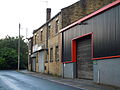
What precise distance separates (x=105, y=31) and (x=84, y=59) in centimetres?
505

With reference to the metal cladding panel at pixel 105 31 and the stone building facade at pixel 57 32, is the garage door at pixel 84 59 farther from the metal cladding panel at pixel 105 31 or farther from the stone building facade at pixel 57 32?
the stone building facade at pixel 57 32

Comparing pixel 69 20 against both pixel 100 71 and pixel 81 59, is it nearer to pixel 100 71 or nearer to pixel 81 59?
pixel 81 59

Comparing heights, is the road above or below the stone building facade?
below

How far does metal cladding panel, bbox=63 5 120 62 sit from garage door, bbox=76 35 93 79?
0.93 meters

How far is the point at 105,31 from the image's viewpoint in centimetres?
1662

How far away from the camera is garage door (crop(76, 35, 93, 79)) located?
20.0m

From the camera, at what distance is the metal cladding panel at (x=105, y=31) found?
49.9ft

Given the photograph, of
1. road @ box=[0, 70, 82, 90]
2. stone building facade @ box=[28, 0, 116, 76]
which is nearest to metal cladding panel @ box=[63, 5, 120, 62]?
road @ box=[0, 70, 82, 90]

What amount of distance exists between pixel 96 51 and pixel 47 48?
16455 mm

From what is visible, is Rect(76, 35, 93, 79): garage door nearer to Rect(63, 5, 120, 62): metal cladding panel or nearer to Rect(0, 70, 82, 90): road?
Rect(63, 5, 120, 62): metal cladding panel

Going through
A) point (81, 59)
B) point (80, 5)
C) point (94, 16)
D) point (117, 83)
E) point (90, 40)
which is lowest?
point (117, 83)

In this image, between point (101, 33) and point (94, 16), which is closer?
point (101, 33)

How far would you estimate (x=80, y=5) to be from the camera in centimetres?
2781

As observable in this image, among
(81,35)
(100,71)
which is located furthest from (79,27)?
(100,71)
